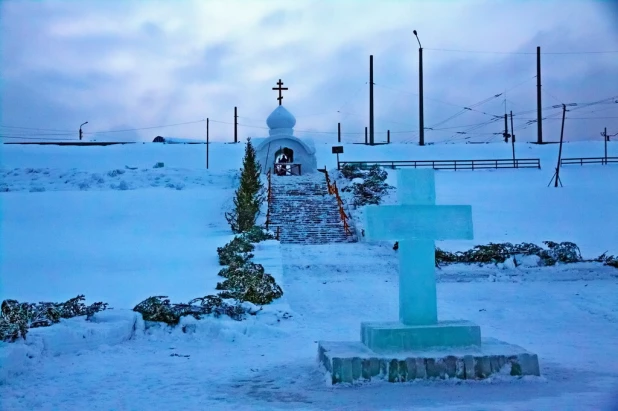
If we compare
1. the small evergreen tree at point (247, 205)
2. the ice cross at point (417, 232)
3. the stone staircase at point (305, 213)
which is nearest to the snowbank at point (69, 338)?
the ice cross at point (417, 232)

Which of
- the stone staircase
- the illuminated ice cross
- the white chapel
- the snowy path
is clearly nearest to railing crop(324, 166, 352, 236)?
the stone staircase

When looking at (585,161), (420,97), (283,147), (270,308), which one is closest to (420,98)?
(420,97)

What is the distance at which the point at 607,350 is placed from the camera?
8289 millimetres

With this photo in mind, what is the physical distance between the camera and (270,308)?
34.2 ft

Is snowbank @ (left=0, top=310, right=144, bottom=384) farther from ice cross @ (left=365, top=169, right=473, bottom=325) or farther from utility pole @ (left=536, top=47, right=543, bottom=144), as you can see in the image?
utility pole @ (left=536, top=47, right=543, bottom=144)

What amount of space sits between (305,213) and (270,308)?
51.4ft

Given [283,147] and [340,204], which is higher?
[283,147]

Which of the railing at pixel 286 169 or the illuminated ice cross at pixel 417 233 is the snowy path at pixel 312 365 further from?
A: the railing at pixel 286 169

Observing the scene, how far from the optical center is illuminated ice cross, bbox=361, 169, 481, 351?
24.3 feet

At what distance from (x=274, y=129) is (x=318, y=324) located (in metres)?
28.6

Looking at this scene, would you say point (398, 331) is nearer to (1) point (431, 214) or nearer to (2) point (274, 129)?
(1) point (431, 214)

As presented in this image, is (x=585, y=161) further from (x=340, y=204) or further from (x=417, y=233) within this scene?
(x=417, y=233)

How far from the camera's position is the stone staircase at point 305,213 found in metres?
22.9

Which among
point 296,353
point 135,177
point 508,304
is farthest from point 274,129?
point 296,353
